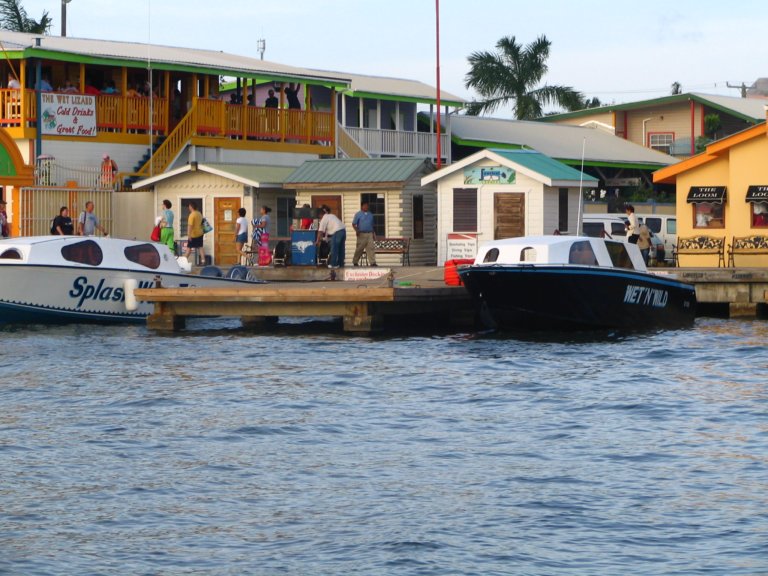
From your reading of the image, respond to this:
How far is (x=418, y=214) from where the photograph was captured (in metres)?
41.8

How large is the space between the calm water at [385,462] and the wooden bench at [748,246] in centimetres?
1111

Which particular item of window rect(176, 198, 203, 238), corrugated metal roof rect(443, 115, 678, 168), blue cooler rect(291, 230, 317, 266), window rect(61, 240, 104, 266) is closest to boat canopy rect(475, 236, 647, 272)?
window rect(61, 240, 104, 266)

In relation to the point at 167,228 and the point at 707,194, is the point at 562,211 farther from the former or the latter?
the point at 167,228

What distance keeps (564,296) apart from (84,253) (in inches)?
382

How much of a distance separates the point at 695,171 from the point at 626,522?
27336 millimetres

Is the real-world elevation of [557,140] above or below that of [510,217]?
above

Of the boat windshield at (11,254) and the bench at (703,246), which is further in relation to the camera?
the bench at (703,246)

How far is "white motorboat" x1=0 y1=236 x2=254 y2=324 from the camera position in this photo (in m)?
30.1

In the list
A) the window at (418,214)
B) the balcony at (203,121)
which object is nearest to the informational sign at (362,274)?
the window at (418,214)

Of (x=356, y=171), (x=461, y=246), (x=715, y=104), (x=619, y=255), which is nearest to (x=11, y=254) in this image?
(x=619, y=255)

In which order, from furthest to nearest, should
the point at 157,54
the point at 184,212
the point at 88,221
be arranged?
the point at 157,54
the point at 184,212
the point at 88,221

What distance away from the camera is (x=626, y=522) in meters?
13.6

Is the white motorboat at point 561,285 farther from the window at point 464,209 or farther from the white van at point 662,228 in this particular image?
A: the white van at point 662,228

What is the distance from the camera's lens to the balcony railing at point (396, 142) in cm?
5569
